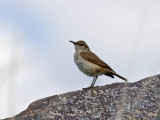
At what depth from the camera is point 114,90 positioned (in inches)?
252

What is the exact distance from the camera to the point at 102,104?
5.96 m

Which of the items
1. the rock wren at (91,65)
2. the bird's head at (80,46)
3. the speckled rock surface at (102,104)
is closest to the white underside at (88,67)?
the rock wren at (91,65)

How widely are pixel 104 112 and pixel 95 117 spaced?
17 centimetres

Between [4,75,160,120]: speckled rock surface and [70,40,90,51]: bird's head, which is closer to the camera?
[4,75,160,120]: speckled rock surface

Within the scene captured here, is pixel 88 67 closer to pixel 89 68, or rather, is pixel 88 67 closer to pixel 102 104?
pixel 89 68

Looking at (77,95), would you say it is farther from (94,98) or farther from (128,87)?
(128,87)

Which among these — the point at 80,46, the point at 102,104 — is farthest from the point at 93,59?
the point at 102,104

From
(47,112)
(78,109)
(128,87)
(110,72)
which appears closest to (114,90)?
(128,87)

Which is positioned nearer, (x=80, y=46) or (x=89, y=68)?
(x=89, y=68)

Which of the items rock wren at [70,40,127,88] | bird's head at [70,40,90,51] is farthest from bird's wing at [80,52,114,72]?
bird's head at [70,40,90,51]

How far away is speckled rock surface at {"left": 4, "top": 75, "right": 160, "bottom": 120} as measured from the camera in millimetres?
5477

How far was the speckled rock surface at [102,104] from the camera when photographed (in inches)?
216

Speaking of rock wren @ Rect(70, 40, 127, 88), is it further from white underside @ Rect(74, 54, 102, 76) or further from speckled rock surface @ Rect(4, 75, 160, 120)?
speckled rock surface @ Rect(4, 75, 160, 120)

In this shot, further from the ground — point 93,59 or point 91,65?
point 93,59
